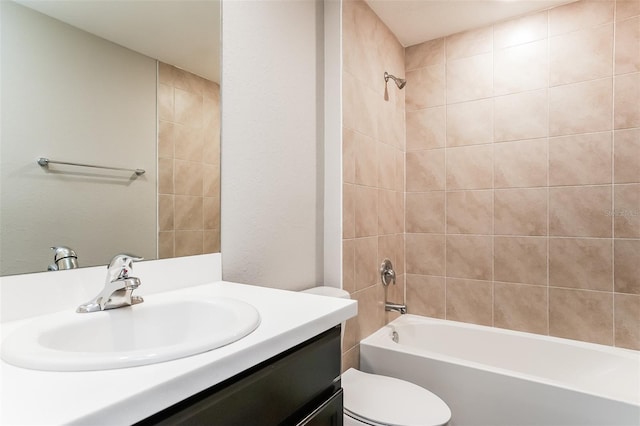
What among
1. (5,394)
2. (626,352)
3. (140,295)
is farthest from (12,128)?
(626,352)

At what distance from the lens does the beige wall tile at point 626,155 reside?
6.07 feet

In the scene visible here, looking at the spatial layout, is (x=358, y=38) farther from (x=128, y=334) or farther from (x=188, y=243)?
(x=128, y=334)

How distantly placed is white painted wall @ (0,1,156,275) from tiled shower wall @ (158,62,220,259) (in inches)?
1.5

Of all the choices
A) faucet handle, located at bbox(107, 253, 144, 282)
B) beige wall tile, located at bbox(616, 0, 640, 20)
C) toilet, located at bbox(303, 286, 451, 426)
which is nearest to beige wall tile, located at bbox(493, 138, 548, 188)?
beige wall tile, located at bbox(616, 0, 640, 20)

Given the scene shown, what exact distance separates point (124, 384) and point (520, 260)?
2258mm

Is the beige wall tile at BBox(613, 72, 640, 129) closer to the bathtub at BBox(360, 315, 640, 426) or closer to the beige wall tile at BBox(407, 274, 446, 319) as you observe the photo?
the bathtub at BBox(360, 315, 640, 426)

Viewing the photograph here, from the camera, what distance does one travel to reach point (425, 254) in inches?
97.8

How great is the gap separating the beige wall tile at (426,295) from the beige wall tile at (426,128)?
Answer: 3.09ft

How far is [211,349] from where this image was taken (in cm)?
59

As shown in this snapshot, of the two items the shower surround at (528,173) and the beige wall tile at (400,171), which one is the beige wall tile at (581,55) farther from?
the beige wall tile at (400,171)

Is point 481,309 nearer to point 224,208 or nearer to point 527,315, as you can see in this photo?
point 527,315

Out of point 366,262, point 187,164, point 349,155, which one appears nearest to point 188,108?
point 187,164

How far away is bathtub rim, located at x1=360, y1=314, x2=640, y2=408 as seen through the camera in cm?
147

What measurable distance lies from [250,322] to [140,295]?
0.45 metres
